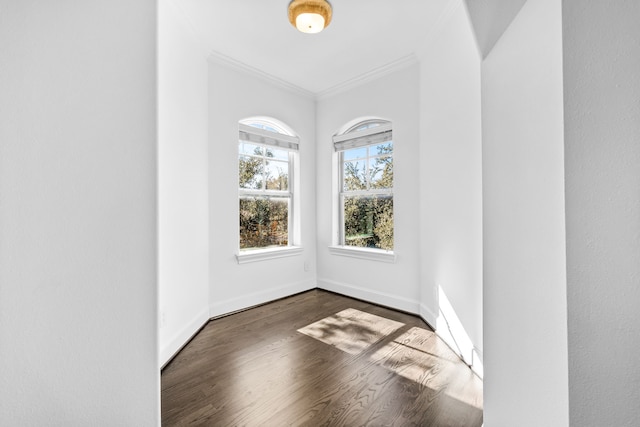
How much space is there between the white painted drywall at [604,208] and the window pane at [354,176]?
2847 millimetres

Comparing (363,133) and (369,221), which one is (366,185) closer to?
(369,221)

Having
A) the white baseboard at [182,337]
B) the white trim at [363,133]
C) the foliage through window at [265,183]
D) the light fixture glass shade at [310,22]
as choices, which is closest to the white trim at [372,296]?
the foliage through window at [265,183]

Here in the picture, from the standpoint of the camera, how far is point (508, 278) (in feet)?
3.05

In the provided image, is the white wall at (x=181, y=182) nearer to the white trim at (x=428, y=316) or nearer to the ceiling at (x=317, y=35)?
the ceiling at (x=317, y=35)

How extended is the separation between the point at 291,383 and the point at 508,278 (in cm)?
142

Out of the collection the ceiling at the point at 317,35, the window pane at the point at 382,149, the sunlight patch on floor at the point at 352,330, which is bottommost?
the sunlight patch on floor at the point at 352,330

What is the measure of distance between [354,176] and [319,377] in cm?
238

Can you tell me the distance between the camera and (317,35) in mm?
2488

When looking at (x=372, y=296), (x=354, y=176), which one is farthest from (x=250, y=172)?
(x=372, y=296)

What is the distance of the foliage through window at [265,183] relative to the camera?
3.17 metres

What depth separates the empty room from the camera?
1.93ft
